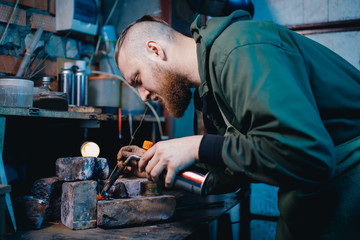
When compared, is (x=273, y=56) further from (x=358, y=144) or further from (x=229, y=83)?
(x=358, y=144)

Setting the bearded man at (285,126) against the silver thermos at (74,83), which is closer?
the bearded man at (285,126)

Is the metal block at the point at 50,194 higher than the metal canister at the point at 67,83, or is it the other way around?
the metal canister at the point at 67,83

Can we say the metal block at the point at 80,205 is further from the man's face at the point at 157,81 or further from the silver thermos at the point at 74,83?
the silver thermos at the point at 74,83

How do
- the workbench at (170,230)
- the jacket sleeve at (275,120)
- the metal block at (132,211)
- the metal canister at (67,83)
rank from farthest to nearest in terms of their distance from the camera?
1. the metal canister at (67,83)
2. the metal block at (132,211)
3. the workbench at (170,230)
4. the jacket sleeve at (275,120)

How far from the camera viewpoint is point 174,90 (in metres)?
1.58

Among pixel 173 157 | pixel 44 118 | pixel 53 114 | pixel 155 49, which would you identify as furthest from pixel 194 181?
pixel 44 118

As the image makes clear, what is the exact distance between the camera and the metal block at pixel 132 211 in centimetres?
156

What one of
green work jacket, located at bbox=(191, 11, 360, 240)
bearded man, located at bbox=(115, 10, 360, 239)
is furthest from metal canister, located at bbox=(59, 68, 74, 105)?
green work jacket, located at bbox=(191, 11, 360, 240)

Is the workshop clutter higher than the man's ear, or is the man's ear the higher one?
the man's ear

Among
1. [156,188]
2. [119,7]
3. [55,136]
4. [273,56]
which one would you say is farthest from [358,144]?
[119,7]

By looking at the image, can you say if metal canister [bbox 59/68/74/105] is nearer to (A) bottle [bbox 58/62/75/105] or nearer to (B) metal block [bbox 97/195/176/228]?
(A) bottle [bbox 58/62/75/105]

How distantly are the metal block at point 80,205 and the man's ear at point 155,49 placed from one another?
693 millimetres

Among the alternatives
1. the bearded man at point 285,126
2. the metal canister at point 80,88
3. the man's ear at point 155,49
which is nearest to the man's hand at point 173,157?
the bearded man at point 285,126

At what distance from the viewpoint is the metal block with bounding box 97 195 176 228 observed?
156cm
